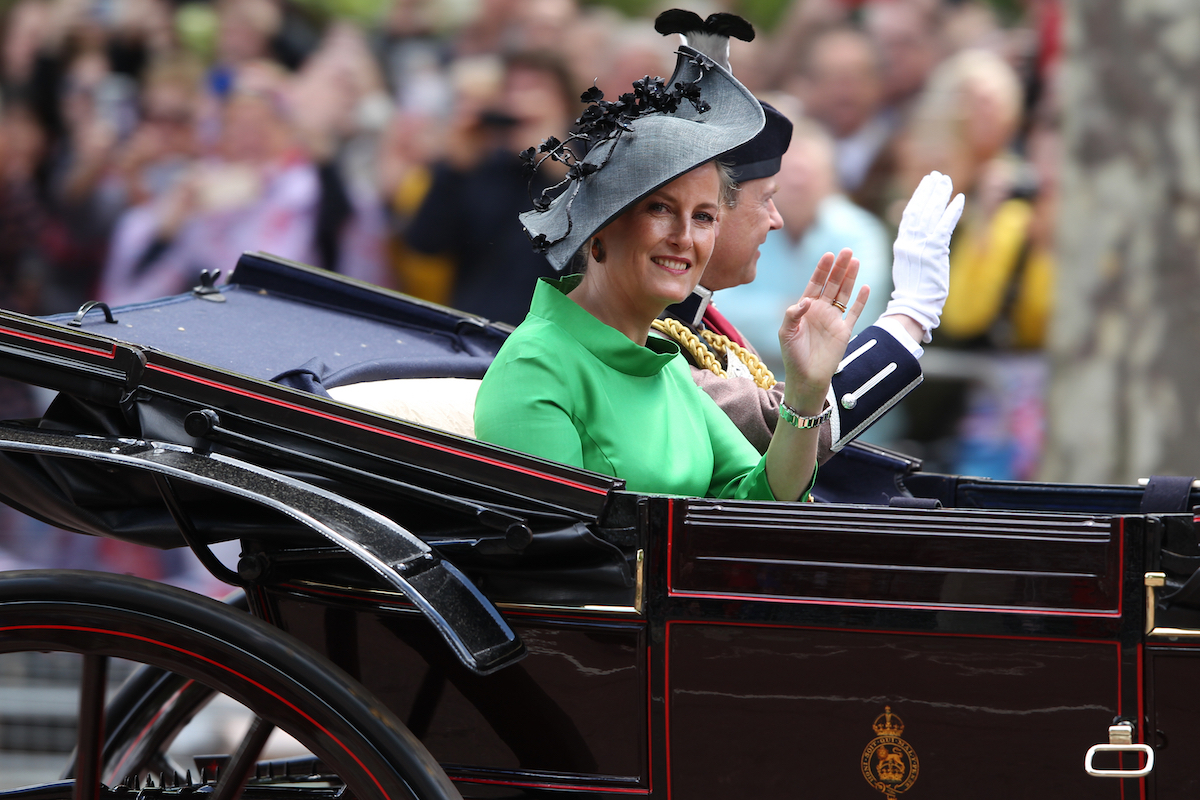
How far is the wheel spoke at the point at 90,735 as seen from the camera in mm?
1735

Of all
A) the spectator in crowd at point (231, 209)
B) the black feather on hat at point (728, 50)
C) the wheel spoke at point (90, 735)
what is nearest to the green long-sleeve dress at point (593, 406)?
the black feather on hat at point (728, 50)

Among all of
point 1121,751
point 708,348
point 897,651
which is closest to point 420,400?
point 708,348

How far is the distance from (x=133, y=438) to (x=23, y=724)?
257 cm

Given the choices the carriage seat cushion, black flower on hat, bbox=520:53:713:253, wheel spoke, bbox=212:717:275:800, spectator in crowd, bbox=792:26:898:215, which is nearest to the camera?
wheel spoke, bbox=212:717:275:800

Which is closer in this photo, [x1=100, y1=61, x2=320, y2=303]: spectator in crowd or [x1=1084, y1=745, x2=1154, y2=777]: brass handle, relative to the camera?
[x1=1084, y1=745, x2=1154, y2=777]: brass handle

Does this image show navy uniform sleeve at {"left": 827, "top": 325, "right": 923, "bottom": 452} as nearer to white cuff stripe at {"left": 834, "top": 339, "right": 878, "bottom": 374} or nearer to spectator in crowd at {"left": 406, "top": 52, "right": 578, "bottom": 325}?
white cuff stripe at {"left": 834, "top": 339, "right": 878, "bottom": 374}

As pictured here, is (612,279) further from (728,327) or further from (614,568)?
(728,327)

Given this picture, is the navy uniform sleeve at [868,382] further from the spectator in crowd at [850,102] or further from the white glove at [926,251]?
the spectator in crowd at [850,102]

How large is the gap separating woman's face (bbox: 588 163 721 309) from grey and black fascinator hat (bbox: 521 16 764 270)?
0.06 meters

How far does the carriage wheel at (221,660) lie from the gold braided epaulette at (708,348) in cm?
100

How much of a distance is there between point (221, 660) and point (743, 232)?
1233mm

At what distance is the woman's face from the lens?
1926mm

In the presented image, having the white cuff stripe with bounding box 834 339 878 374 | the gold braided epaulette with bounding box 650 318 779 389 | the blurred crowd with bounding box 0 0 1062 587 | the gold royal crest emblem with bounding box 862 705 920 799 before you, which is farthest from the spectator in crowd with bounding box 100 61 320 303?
the gold royal crest emblem with bounding box 862 705 920 799

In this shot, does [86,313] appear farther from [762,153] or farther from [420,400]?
[762,153]
